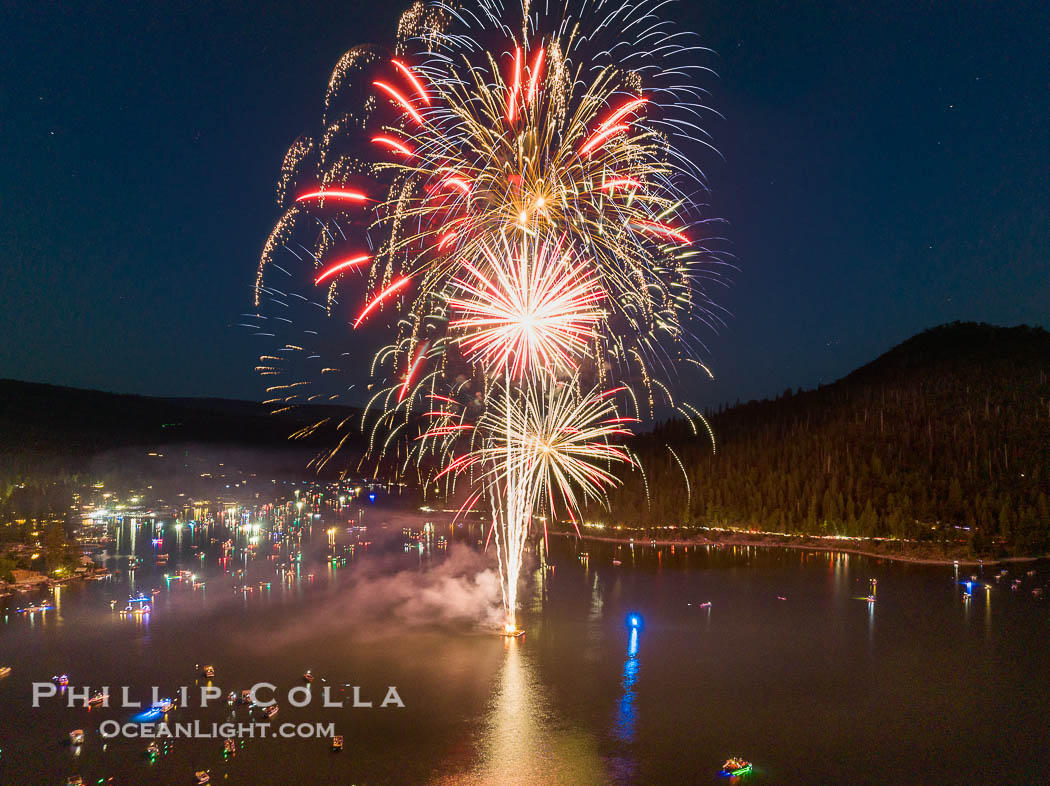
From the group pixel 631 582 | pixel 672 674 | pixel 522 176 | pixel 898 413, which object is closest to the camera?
pixel 522 176

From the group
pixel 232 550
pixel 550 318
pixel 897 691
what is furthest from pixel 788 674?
pixel 232 550

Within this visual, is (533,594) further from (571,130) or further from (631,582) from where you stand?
(571,130)

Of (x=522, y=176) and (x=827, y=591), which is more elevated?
(x=522, y=176)

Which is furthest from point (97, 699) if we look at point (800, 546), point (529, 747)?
point (800, 546)

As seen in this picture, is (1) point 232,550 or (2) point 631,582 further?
(1) point 232,550

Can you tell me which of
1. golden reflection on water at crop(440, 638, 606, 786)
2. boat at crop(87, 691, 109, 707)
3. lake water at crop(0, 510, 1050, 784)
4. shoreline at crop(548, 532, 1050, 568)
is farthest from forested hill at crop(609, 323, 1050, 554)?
boat at crop(87, 691, 109, 707)

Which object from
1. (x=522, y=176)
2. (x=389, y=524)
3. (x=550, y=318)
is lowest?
(x=389, y=524)

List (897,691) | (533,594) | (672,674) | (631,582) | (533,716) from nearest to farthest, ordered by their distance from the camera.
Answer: (533,716), (897,691), (672,674), (533,594), (631,582)
